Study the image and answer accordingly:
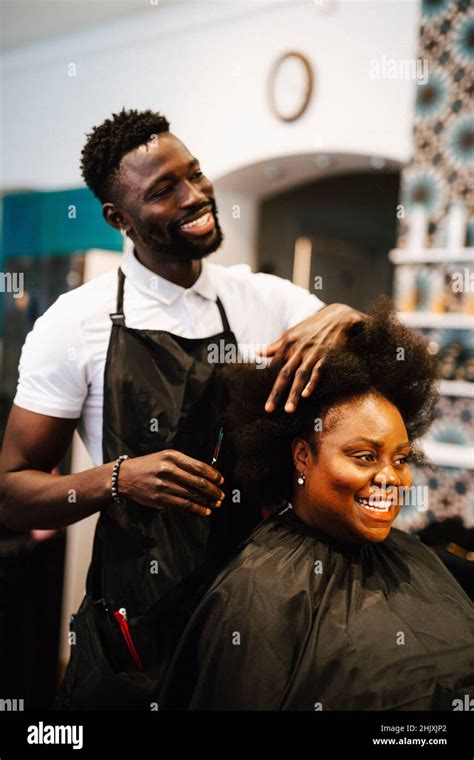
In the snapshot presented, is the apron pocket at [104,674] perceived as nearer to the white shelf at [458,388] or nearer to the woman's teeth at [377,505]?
the woman's teeth at [377,505]

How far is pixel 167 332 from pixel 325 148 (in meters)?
1.24

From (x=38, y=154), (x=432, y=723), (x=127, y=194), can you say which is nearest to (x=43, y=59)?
(x=38, y=154)

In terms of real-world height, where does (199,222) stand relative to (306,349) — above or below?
above

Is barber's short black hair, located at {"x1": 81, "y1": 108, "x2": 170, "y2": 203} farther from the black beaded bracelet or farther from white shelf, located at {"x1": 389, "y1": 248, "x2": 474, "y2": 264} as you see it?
white shelf, located at {"x1": 389, "y1": 248, "x2": 474, "y2": 264}

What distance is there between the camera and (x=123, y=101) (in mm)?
1229

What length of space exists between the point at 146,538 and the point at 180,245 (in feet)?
1.63

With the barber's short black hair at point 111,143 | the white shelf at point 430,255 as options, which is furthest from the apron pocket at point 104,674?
the white shelf at point 430,255

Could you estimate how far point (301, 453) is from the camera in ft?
3.88

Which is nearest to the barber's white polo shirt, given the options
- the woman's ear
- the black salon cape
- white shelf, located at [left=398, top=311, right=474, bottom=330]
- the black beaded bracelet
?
the black beaded bracelet

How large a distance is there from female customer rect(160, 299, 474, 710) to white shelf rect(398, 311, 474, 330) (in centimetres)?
226

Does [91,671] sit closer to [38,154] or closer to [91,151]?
[91,151]

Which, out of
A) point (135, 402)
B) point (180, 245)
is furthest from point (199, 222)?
point (135, 402)

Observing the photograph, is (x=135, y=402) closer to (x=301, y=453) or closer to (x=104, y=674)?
(x=301, y=453)

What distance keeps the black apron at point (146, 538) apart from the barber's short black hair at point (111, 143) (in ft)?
0.53
